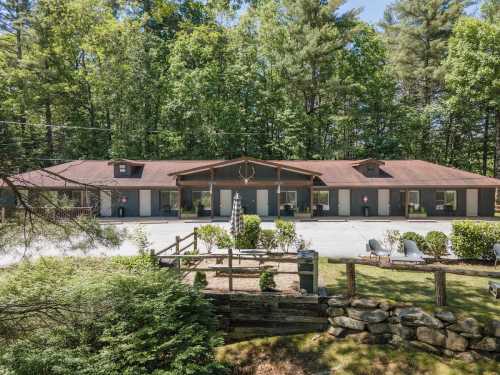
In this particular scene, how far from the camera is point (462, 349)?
255 inches

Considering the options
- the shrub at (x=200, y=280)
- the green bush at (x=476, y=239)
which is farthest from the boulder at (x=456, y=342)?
the green bush at (x=476, y=239)

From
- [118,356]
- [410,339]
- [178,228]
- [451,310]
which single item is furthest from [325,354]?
[178,228]

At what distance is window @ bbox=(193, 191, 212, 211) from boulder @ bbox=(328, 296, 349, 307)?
1764 cm

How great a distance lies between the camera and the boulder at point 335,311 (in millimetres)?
7449

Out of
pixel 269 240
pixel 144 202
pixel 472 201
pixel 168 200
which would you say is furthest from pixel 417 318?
pixel 472 201

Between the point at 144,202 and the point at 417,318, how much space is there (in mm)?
21106

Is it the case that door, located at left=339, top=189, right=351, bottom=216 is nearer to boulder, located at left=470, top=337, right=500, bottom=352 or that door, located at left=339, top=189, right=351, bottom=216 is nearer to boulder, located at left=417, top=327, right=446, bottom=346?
boulder, located at left=417, top=327, right=446, bottom=346

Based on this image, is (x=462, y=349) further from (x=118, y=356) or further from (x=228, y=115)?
(x=228, y=115)

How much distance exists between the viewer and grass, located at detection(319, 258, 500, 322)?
23.4ft

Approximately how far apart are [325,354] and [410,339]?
185 centimetres

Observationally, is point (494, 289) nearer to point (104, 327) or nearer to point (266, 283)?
point (266, 283)

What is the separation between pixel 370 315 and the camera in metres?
7.15

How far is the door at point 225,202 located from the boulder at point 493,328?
19.1 m

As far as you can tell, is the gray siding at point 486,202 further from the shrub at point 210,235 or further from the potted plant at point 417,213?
the shrub at point 210,235
